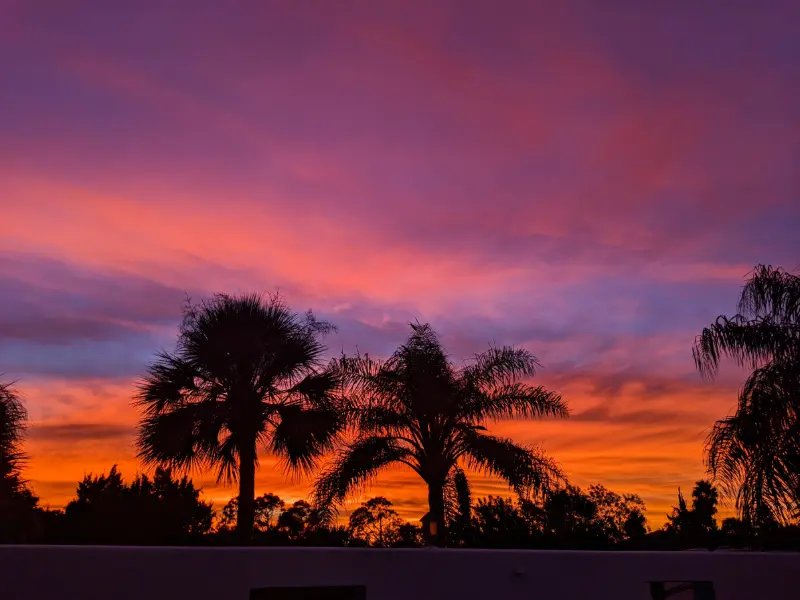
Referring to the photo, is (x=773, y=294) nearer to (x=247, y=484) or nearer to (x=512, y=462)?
(x=512, y=462)

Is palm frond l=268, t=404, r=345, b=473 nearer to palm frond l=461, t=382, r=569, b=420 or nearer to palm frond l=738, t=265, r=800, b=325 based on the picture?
palm frond l=461, t=382, r=569, b=420

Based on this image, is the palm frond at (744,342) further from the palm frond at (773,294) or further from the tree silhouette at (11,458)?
the tree silhouette at (11,458)

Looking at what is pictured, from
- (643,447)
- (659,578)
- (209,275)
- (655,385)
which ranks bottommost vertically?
(659,578)

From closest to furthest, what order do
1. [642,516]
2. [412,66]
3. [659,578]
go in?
[659,578] < [412,66] < [642,516]

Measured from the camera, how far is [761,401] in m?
10.6

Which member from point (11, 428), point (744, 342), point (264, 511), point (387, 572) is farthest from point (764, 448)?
point (264, 511)

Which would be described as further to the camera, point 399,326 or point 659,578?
point 399,326

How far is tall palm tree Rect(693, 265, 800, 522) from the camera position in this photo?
10375mm

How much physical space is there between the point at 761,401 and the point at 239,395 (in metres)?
10.1

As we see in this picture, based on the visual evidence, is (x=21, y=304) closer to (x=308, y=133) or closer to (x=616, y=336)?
(x=308, y=133)

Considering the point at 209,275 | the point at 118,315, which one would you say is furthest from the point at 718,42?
the point at 118,315

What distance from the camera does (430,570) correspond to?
532cm

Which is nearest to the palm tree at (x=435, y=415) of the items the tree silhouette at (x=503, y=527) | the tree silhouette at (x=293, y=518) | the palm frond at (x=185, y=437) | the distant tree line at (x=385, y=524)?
the distant tree line at (x=385, y=524)

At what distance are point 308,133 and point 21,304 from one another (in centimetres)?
754
